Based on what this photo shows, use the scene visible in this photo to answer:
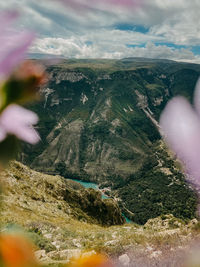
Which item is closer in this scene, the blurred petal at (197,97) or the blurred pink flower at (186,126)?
the blurred pink flower at (186,126)

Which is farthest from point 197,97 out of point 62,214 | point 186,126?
point 62,214

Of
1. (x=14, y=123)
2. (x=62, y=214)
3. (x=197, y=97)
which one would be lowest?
(x=62, y=214)

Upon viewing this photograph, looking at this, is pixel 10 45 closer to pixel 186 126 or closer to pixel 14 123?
pixel 14 123

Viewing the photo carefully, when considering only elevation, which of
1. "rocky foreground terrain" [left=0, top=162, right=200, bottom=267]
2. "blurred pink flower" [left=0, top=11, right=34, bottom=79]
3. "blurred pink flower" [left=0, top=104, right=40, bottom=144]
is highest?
"blurred pink flower" [left=0, top=11, right=34, bottom=79]

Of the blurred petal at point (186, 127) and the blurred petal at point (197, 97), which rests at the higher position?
the blurred petal at point (197, 97)

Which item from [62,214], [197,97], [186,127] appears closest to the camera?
[186,127]

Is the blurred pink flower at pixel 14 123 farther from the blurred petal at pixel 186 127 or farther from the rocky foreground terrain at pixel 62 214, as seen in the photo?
the rocky foreground terrain at pixel 62 214

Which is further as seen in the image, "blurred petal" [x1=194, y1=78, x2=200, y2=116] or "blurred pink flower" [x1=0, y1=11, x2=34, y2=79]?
"blurred petal" [x1=194, y1=78, x2=200, y2=116]

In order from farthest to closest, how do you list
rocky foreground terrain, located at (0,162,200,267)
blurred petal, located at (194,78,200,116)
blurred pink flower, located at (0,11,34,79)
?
rocky foreground terrain, located at (0,162,200,267), blurred petal, located at (194,78,200,116), blurred pink flower, located at (0,11,34,79)

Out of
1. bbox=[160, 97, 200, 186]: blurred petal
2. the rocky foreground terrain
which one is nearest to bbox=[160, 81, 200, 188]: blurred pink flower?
bbox=[160, 97, 200, 186]: blurred petal

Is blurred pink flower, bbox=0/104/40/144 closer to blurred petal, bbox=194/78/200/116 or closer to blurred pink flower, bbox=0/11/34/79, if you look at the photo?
blurred pink flower, bbox=0/11/34/79

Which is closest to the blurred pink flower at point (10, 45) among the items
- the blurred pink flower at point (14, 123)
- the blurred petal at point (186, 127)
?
the blurred pink flower at point (14, 123)
